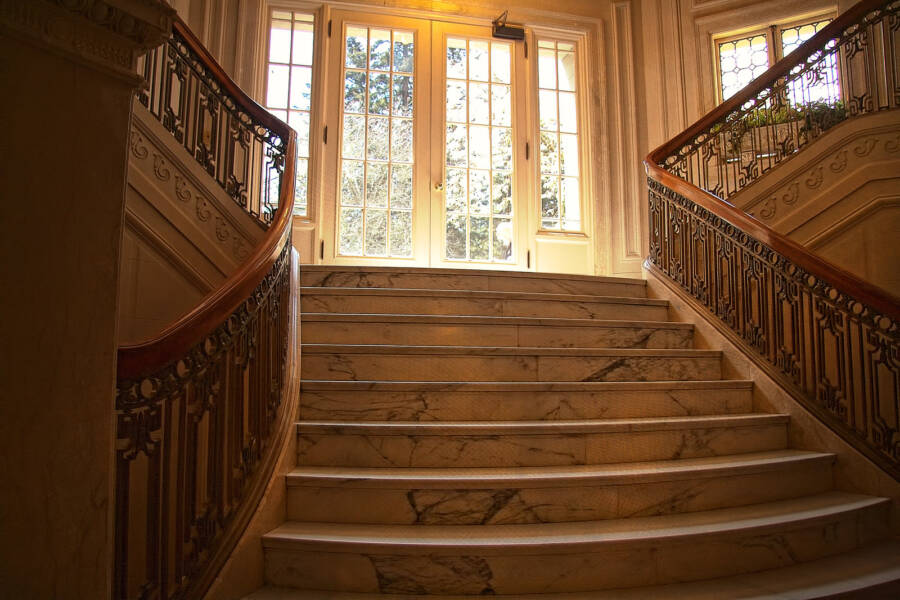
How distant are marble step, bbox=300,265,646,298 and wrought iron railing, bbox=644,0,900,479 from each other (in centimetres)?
47

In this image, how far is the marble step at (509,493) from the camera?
2.22 metres

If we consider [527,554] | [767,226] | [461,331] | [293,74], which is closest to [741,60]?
[767,226]

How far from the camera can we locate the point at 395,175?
614 cm

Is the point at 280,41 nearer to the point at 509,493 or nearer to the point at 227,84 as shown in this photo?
the point at 227,84

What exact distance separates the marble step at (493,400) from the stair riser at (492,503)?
1.58ft

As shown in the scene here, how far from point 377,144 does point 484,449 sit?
4.31 m

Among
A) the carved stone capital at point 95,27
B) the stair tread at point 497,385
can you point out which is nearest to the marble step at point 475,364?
the stair tread at point 497,385

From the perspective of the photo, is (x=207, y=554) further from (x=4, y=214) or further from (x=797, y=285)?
(x=797, y=285)

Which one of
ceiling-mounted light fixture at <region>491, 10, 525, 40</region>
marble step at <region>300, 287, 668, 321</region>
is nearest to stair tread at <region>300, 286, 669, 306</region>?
marble step at <region>300, 287, 668, 321</region>

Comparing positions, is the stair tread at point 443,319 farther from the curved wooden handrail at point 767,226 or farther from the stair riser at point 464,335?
Answer: the curved wooden handrail at point 767,226

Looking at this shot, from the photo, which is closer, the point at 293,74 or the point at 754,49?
the point at 293,74

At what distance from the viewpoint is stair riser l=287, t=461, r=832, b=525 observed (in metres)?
2.22

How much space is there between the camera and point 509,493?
7.39 ft

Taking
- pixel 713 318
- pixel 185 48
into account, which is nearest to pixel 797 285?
pixel 713 318
